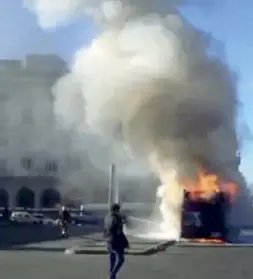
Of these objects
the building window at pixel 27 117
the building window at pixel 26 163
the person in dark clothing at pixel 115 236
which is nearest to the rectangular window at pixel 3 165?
the building window at pixel 26 163

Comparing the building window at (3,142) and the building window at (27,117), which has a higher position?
the building window at (27,117)

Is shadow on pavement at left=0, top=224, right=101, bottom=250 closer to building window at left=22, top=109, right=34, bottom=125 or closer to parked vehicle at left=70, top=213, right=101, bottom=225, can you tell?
parked vehicle at left=70, top=213, right=101, bottom=225

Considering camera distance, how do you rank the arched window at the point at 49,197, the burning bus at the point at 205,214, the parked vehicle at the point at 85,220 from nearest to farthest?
the burning bus at the point at 205,214 < the parked vehicle at the point at 85,220 < the arched window at the point at 49,197

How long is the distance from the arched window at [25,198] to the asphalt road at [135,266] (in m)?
75.0

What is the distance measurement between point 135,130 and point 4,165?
61816 millimetres

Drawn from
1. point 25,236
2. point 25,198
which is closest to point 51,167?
point 25,198

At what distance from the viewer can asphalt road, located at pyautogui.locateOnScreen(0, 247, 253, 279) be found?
19.6 meters

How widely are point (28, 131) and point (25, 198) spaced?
14.3 m

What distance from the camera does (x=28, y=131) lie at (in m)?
92.9

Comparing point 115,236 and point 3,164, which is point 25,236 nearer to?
point 115,236

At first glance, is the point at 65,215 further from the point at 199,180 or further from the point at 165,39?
the point at 165,39

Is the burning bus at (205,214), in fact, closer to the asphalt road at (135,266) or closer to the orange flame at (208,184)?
the orange flame at (208,184)

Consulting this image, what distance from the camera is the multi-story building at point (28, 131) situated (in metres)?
83.8

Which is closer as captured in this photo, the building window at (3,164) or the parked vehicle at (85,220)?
the parked vehicle at (85,220)
